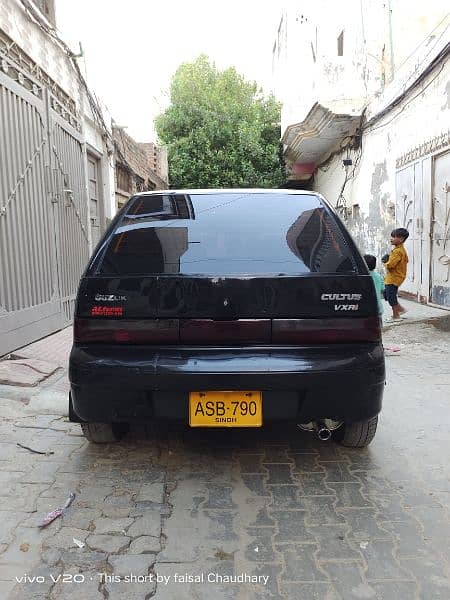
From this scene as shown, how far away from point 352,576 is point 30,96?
597cm

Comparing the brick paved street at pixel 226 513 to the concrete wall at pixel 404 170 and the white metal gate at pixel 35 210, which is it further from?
the concrete wall at pixel 404 170

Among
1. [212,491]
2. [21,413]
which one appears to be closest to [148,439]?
[212,491]

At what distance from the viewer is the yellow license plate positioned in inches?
104

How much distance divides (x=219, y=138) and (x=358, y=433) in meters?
17.3

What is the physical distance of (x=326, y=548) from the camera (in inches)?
88.2

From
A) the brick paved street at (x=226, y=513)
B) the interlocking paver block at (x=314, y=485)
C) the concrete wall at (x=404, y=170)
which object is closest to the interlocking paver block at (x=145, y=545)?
the brick paved street at (x=226, y=513)

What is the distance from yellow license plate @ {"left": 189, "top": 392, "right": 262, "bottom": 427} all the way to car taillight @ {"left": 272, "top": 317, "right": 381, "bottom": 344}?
34cm

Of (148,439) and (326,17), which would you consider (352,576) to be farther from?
(326,17)

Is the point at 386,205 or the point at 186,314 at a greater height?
the point at 386,205

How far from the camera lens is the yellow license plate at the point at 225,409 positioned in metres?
2.64

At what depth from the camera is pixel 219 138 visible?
18953 millimetres

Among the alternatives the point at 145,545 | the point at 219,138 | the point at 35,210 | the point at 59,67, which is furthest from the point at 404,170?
the point at 219,138

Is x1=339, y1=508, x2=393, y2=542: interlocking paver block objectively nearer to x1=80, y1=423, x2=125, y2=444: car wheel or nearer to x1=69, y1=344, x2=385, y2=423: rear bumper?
x1=69, y1=344, x2=385, y2=423: rear bumper

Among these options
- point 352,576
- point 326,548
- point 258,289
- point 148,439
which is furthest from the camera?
point 148,439
